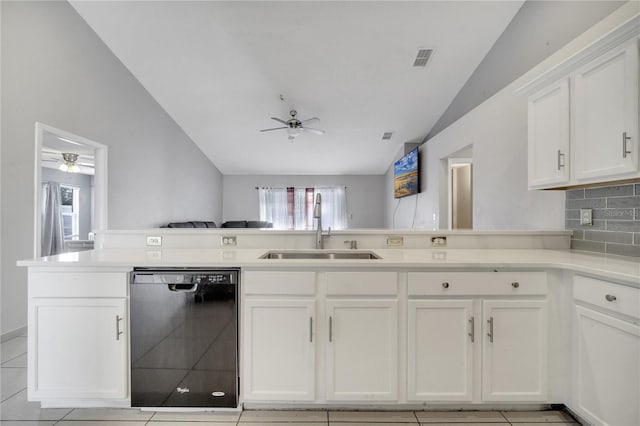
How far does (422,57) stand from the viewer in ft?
11.7

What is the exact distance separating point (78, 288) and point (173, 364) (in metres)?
0.65

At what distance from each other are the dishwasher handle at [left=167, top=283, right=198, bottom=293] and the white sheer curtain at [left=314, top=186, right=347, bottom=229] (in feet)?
22.1

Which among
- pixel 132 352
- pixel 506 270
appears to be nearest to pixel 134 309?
pixel 132 352

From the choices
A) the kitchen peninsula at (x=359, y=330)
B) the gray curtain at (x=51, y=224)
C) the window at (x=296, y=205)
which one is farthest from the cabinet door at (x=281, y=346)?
the window at (x=296, y=205)

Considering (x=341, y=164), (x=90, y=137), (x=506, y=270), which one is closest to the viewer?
(x=506, y=270)

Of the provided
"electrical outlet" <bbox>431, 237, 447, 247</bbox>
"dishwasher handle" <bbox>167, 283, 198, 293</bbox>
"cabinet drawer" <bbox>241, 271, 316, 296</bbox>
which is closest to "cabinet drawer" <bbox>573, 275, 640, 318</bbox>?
"electrical outlet" <bbox>431, 237, 447, 247</bbox>

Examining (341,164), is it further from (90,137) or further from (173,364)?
(173,364)

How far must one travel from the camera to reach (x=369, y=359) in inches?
61.9

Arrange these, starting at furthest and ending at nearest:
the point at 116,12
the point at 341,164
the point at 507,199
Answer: the point at 341,164 → the point at 116,12 → the point at 507,199

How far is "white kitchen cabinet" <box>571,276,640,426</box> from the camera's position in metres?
1.23

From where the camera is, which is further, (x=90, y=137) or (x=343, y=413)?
(x=90, y=137)

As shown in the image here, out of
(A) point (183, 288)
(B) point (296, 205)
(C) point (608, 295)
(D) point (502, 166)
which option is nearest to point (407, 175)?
(D) point (502, 166)

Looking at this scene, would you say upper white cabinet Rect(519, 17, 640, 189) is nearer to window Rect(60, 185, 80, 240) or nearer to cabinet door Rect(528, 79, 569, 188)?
cabinet door Rect(528, 79, 569, 188)

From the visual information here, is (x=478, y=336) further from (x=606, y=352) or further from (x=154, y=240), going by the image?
(x=154, y=240)
